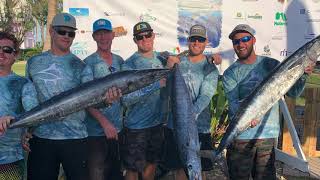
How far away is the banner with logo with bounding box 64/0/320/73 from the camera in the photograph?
5.61 meters

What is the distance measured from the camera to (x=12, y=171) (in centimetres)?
331

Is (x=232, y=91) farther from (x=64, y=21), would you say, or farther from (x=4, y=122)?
(x=4, y=122)

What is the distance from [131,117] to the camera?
4.13m

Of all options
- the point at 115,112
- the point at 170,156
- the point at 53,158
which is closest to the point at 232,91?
the point at 170,156

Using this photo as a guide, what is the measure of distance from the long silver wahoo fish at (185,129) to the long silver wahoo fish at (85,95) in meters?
0.22

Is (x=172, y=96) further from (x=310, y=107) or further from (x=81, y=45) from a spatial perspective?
(x=310, y=107)

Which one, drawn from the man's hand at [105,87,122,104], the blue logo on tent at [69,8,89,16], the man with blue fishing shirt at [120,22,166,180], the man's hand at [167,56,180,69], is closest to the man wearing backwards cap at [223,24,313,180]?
the man's hand at [167,56,180,69]

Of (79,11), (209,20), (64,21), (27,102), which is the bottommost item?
(27,102)

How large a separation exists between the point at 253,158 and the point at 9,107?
93.9 inches

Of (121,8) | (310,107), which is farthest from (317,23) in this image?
(121,8)

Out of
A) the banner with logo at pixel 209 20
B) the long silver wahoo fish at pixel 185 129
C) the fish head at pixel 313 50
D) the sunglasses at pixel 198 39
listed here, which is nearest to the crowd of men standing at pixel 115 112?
the sunglasses at pixel 198 39

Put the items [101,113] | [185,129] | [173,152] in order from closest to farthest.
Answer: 1. [185,129]
2. [101,113]
3. [173,152]

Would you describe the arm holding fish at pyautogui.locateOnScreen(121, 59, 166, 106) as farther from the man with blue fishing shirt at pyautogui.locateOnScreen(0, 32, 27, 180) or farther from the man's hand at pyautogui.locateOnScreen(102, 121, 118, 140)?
the man with blue fishing shirt at pyautogui.locateOnScreen(0, 32, 27, 180)

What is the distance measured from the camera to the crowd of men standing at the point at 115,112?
3.37 metres
